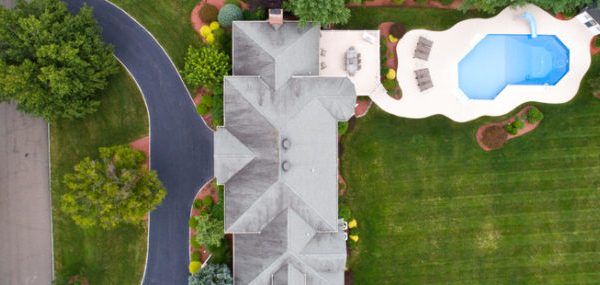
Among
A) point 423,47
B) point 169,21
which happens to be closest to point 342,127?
point 423,47

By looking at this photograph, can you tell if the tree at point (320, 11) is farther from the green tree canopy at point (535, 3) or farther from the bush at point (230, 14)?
the green tree canopy at point (535, 3)

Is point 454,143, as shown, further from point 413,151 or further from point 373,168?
point 373,168

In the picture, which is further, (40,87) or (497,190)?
(497,190)

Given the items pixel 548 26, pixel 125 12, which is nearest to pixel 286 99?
pixel 125 12

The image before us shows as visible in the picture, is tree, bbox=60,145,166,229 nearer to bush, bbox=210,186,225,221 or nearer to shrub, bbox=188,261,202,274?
bush, bbox=210,186,225,221

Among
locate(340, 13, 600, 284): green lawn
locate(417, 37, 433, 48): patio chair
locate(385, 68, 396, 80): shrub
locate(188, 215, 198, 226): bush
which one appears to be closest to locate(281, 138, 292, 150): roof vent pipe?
locate(340, 13, 600, 284): green lawn
